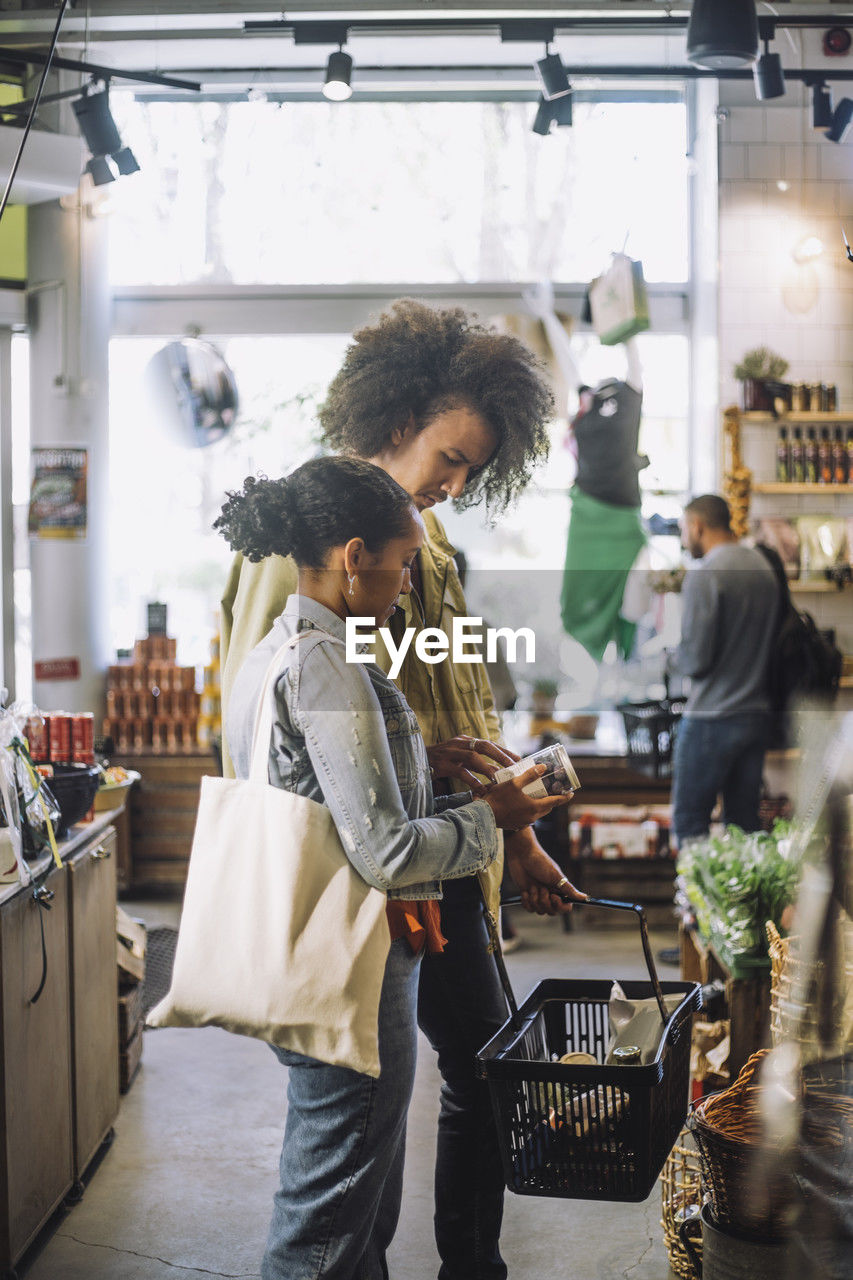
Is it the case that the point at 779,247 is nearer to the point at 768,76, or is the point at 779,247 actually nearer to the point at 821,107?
the point at 821,107

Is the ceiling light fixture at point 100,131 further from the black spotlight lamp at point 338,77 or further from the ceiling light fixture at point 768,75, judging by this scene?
the ceiling light fixture at point 768,75

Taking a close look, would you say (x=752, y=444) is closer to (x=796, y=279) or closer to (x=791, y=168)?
(x=796, y=279)

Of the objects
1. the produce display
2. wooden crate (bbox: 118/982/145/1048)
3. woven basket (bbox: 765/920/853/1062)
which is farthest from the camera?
wooden crate (bbox: 118/982/145/1048)

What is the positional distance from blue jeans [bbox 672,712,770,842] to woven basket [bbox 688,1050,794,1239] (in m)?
2.39

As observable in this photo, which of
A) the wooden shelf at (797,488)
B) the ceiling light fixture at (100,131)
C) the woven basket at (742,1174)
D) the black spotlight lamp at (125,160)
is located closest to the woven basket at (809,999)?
the woven basket at (742,1174)

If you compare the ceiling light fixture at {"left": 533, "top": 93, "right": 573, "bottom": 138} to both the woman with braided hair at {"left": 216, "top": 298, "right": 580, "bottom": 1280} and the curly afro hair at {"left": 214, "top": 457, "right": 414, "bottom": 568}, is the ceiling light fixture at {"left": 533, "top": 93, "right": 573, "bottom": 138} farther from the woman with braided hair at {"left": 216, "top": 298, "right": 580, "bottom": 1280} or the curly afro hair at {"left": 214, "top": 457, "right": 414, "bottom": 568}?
the curly afro hair at {"left": 214, "top": 457, "right": 414, "bottom": 568}

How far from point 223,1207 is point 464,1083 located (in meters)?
1.04

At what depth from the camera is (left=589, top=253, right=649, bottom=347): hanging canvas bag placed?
14.5 feet

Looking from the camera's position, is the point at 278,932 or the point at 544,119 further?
the point at 544,119

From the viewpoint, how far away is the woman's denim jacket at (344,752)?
1.57m

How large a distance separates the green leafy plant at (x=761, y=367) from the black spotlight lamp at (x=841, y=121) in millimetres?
927

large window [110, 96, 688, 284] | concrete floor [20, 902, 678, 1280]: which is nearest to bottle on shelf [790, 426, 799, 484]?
large window [110, 96, 688, 284]

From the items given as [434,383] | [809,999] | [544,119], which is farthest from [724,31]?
[809,999]

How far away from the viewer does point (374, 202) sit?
5.96 m
